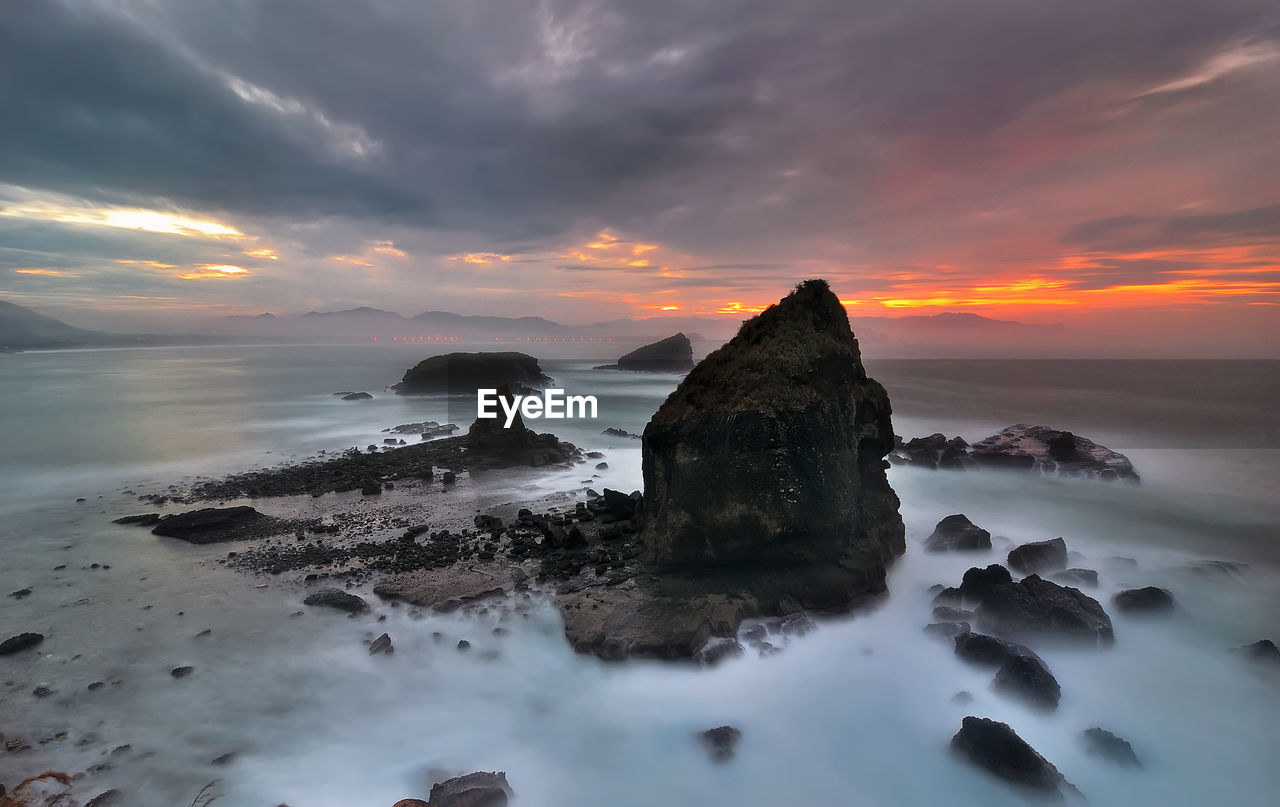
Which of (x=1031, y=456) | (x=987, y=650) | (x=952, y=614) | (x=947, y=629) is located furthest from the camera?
(x=1031, y=456)

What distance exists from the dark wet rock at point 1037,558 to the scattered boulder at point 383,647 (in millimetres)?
12627

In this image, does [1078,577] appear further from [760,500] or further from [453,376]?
[453,376]

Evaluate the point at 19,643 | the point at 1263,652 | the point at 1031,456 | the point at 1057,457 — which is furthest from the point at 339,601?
the point at 1057,457

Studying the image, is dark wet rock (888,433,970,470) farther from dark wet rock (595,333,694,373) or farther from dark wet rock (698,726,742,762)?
dark wet rock (595,333,694,373)

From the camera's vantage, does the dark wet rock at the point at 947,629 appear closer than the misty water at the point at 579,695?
No

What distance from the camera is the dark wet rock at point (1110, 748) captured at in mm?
7176

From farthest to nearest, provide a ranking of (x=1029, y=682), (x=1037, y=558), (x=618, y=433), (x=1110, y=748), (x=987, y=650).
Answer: (x=618, y=433), (x=1037, y=558), (x=987, y=650), (x=1029, y=682), (x=1110, y=748)

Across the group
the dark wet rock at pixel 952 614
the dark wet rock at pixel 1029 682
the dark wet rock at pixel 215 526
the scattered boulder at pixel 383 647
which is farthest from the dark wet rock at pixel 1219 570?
the dark wet rock at pixel 215 526

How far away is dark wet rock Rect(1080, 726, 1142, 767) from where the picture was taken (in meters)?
7.18

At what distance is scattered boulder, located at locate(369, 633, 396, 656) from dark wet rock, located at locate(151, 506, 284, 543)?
7.22 metres

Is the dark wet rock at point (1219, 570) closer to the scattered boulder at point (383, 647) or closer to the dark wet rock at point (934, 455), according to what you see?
the dark wet rock at point (934, 455)

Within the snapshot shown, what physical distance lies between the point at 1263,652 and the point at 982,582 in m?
4.11

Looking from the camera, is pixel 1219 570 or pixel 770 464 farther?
pixel 1219 570

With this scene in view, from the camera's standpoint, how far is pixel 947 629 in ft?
31.4
